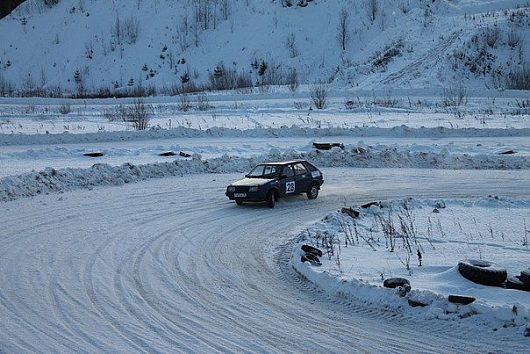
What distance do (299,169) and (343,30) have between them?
43318 mm

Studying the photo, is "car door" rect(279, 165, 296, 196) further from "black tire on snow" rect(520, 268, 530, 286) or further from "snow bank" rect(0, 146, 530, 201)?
"black tire on snow" rect(520, 268, 530, 286)

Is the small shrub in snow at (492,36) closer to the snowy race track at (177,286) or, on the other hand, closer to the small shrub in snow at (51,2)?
the snowy race track at (177,286)

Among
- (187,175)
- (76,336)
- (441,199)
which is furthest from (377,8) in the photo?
(76,336)

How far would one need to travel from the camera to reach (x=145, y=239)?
1316 centimetres

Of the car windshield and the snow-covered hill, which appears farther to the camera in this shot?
the snow-covered hill

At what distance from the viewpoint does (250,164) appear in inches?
939

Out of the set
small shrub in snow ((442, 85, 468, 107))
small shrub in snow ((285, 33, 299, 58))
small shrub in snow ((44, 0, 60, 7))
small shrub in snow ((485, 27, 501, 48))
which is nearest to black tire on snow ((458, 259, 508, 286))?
small shrub in snow ((442, 85, 468, 107))

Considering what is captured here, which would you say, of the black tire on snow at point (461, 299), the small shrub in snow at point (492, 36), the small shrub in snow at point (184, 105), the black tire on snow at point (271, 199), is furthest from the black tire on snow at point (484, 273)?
the small shrub in snow at point (492, 36)

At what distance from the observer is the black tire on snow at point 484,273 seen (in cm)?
863

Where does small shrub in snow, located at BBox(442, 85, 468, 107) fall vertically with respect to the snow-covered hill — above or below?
below

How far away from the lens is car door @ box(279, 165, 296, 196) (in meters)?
17.8

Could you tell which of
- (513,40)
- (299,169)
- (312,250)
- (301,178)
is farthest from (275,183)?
(513,40)

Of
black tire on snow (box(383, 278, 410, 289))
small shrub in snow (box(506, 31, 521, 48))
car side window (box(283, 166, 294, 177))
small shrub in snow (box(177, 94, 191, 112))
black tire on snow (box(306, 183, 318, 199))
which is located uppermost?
small shrub in snow (box(506, 31, 521, 48))

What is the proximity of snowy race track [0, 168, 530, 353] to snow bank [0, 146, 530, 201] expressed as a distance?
5.70 ft
